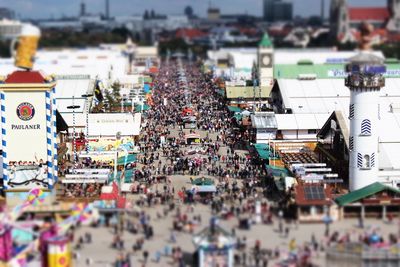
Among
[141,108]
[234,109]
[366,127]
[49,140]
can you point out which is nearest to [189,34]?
[141,108]

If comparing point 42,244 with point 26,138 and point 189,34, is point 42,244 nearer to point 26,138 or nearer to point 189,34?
point 26,138

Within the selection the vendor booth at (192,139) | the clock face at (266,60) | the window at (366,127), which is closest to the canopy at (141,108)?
the vendor booth at (192,139)

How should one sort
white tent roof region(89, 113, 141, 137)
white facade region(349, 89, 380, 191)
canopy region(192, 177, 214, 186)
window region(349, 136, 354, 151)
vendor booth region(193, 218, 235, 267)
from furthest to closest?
white tent roof region(89, 113, 141, 137) → canopy region(192, 177, 214, 186) → window region(349, 136, 354, 151) → white facade region(349, 89, 380, 191) → vendor booth region(193, 218, 235, 267)

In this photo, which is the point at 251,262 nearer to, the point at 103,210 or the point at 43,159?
the point at 103,210

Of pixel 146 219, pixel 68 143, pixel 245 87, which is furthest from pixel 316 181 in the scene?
pixel 245 87

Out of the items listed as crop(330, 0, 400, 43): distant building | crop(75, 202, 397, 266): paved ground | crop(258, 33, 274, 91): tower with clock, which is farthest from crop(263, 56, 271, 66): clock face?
crop(330, 0, 400, 43): distant building

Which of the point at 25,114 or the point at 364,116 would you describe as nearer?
the point at 364,116

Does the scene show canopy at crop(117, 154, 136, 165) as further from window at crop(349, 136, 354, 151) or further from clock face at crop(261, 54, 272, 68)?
clock face at crop(261, 54, 272, 68)
